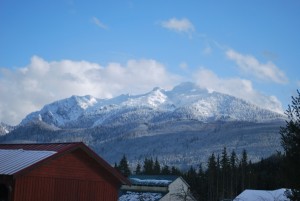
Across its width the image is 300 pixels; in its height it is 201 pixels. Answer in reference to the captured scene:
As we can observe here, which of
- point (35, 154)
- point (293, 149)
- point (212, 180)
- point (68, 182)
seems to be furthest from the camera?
point (212, 180)

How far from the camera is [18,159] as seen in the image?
26.7 metres

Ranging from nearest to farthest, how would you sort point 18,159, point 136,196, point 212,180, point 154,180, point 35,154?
1. point 18,159
2. point 35,154
3. point 136,196
4. point 154,180
5. point 212,180

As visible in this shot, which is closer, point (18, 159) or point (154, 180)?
point (18, 159)

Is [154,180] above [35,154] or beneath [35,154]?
beneath

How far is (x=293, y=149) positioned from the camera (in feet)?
60.3

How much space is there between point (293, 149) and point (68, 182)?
14.0 metres

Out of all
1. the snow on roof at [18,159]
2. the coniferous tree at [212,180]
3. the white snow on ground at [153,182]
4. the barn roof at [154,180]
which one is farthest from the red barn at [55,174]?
the coniferous tree at [212,180]

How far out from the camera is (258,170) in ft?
396

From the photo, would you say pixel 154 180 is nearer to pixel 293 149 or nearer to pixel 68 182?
pixel 68 182

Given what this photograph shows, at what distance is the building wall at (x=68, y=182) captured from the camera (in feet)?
84.0

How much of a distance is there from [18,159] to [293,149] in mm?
14983

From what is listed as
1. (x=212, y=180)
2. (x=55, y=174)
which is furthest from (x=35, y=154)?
(x=212, y=180)

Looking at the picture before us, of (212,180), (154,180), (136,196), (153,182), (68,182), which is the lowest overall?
(136,196)

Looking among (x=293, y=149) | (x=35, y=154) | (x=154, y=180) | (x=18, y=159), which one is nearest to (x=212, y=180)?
(x=154, y=180)
